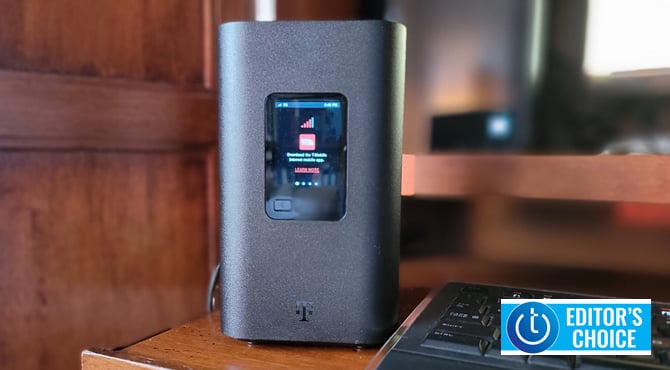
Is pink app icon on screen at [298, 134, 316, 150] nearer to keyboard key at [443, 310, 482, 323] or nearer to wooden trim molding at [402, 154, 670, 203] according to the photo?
keyboard key at [443, 310, 482, 323]

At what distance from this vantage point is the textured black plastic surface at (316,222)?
1.52ft

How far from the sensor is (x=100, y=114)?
2.28ft

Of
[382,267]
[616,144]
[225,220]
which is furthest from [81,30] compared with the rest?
[616,144]

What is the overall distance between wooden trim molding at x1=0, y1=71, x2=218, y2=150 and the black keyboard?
1.47 ft

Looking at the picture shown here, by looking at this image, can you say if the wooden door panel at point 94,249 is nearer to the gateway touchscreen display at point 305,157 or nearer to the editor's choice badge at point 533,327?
Result: the gateway touchscreen display at point 305,157

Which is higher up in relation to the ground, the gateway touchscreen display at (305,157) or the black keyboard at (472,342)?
the gateway touchscreen display at (305,157)

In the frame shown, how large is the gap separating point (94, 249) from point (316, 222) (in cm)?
38

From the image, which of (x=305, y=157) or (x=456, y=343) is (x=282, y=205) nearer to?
(x=305, y=157)

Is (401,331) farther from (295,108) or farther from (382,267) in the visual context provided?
(295,108)

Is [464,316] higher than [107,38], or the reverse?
[107,38]

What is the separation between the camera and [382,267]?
→ 0.48 m

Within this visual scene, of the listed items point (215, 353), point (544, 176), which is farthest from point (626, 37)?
point (215, 353)

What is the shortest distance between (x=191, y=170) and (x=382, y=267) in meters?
0.45

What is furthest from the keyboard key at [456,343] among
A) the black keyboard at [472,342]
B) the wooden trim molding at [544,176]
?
the wooden trim molding at [544,176]
